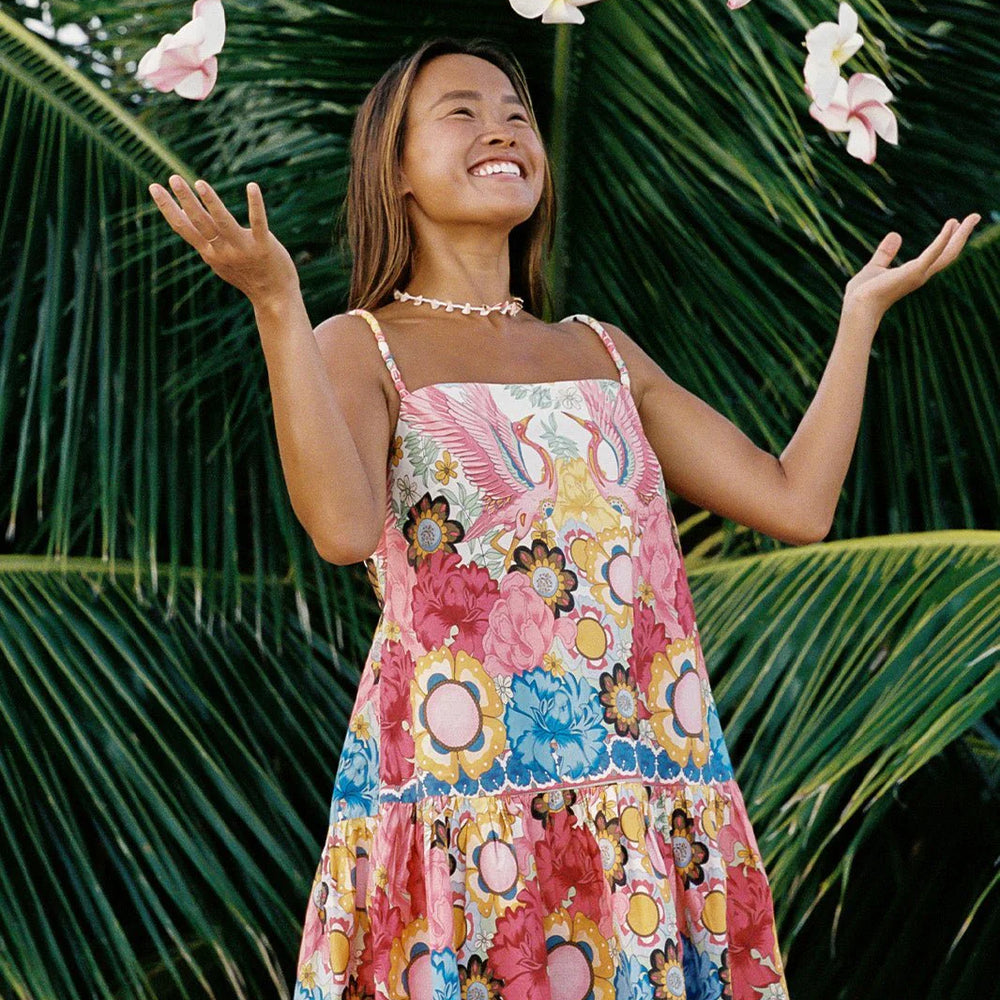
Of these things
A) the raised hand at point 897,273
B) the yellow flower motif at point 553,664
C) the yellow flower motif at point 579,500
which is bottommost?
the yellow flower motif at point 553,664

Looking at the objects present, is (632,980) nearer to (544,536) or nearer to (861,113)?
(544,536)

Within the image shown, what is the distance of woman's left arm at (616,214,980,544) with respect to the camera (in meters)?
1.89

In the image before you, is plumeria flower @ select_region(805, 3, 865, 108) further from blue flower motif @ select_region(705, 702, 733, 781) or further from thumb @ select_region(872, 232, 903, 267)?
blue flower motif @ select_region(705, 702, 733, 781)

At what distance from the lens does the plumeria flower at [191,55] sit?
5.18 ft

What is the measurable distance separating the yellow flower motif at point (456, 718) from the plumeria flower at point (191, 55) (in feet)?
1.86

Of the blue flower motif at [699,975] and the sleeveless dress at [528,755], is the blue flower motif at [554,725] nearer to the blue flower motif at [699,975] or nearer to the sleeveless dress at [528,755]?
the sleeveless dress at [528,755]

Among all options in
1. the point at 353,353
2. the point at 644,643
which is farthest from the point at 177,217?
the point at 644,643

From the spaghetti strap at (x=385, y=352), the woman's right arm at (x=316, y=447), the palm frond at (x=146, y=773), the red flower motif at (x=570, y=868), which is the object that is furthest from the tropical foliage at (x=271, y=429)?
the woman's right arm at (x=316, y=447)

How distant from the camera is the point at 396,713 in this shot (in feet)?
5.65

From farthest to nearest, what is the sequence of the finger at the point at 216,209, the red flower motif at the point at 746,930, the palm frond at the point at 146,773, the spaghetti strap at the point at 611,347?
the palm frond at the point at 146,773, the spaghetti strap at the point at 611,347, the red flower motif at the point at 746,930, the finger at the point at 216,209

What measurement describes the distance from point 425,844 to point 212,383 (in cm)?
128

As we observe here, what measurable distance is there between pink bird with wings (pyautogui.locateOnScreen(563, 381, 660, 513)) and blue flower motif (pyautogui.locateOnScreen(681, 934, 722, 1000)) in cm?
44

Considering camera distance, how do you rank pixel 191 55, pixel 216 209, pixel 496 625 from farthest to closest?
1. pixel 496 625
2. pixel 191 55
3. pixel 216 209

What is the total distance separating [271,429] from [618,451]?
1.06 meters
